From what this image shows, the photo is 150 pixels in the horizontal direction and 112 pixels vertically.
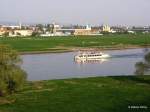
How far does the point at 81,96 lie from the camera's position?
74.8ft

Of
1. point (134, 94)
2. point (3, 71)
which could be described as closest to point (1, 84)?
point (3, 71)

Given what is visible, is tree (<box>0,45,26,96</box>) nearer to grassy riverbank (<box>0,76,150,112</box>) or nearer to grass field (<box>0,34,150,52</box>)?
grassy riverbank (<box>0,76,150,112</box>)

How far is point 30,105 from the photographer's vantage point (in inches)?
806

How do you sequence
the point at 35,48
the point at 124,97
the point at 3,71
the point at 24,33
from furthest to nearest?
the point at 24,33
the point at 35,48
the point at 3,71
the point at 124,97

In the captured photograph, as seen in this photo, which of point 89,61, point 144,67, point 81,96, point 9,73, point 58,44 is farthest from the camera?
point 58,44

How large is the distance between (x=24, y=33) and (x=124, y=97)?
12820 cm

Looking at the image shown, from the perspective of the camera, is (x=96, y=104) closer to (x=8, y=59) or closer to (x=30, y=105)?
(x=30, y=105)

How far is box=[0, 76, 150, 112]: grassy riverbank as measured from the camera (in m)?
19.7

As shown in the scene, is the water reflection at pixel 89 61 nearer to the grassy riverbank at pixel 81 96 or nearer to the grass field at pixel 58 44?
the grass field at pixel 58 44

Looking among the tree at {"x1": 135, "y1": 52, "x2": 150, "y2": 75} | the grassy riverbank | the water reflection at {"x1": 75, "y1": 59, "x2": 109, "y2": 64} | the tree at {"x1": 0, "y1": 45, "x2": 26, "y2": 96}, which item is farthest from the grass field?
the tree at {"x1": 0, "y1": 45, "x2": 26, "y2": 96}

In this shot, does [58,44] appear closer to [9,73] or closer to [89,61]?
[89,61]

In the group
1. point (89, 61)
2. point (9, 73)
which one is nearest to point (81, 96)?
point (9, 73)

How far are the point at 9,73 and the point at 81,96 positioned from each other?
13.4ft

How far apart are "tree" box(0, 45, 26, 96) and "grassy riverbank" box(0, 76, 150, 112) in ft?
1.78
